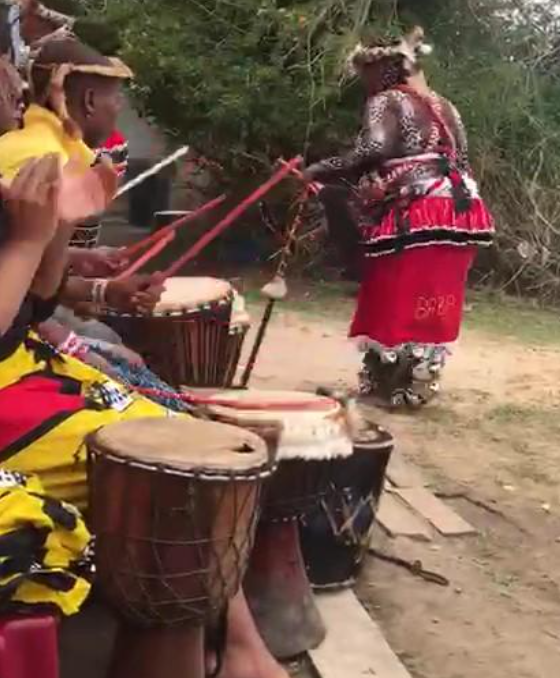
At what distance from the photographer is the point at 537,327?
950 centimetres

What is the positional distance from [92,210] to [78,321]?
1486 millimetres

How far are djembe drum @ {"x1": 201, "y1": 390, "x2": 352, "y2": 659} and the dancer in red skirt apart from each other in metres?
2.61

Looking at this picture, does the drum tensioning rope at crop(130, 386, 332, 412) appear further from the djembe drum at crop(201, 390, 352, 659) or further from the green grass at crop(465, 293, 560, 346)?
A: the green grass at crop(465, 293, 560, 346)

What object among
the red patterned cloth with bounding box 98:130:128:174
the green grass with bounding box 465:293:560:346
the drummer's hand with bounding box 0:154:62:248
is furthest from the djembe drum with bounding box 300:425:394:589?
the green grass with bounding box 465:293:560:346

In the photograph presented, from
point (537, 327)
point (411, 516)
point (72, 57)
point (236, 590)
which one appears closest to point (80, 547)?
point (236, 590)

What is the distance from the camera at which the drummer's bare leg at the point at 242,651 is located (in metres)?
3.04

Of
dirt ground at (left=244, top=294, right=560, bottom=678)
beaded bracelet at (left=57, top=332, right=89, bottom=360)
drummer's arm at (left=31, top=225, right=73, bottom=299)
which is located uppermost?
drummer's arm at (left=31, top=225, right=73, bottom=299)

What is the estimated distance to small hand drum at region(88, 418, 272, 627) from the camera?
2.56m

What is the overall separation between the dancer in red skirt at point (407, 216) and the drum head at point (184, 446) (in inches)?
131

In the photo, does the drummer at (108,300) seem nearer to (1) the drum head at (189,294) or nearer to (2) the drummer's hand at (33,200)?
(2) the drummer's hand at (33,200)

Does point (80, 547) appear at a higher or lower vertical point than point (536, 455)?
higher

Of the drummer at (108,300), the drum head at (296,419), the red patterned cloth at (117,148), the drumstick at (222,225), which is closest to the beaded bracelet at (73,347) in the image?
the drummer at (108,300)

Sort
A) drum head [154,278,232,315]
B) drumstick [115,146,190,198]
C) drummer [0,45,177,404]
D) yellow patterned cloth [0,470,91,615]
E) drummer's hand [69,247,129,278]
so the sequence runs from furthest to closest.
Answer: drum head [154,278,232,315] → drummer's hand [69,247,129,278] → drumstick [115,146,190,198] → drummer [0,45,177,404] → yellow patterned cloth [0,470,91,615]

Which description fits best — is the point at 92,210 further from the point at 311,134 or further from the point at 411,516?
the point at 311,134
